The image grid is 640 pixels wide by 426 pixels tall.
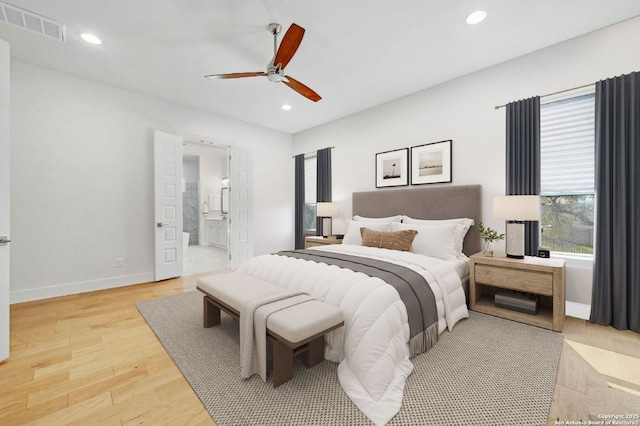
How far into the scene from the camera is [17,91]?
317 cm

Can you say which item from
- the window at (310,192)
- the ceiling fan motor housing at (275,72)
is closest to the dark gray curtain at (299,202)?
the window at (310,192)

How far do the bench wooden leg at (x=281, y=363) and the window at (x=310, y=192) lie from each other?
4.13m

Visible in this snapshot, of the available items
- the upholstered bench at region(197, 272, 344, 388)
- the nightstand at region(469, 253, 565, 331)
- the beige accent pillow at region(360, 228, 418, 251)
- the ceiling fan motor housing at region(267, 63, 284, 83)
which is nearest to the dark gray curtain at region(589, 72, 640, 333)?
the nightstand at region(469, 253, 565, 331)

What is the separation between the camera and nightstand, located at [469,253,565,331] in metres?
2.37

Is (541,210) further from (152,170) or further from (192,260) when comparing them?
(192,260)

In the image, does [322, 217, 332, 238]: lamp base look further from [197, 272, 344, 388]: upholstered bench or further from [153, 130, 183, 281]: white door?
[197, 272, 344, 388]: upholstered bench

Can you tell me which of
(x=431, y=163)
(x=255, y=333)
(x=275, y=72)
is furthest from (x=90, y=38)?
(x=431, y=163)

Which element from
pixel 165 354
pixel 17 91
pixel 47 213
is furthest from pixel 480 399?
pixel 17 91

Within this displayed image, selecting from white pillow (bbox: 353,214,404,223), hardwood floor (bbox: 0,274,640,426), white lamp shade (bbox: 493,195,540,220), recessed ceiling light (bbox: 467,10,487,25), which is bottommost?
hardwood floor (bbox: 0,274,640,426)

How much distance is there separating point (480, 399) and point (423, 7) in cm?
298

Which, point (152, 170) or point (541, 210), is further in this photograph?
point (152, 170)

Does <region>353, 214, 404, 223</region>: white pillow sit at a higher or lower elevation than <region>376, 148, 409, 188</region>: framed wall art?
lower

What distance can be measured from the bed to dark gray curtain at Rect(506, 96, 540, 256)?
1.42 ft

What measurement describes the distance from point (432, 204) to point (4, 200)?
4274 mm
